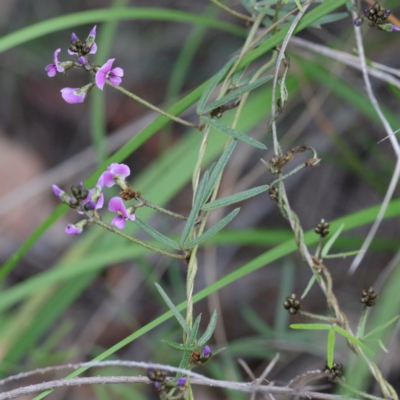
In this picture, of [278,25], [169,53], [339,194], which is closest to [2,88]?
[169,53]

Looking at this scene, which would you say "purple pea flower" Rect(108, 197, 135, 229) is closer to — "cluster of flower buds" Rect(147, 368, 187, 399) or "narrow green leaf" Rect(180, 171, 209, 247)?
"narrow green leaf" Rect(180, 171, 209, 247)

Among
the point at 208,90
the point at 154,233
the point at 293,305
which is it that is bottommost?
the point at 293,305

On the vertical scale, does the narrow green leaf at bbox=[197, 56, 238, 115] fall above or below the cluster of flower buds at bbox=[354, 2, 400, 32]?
below

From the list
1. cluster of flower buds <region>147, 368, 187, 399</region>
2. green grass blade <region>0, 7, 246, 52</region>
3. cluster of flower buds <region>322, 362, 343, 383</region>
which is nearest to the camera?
cluster of flower buds <region>147, 368, 187, 399</region>

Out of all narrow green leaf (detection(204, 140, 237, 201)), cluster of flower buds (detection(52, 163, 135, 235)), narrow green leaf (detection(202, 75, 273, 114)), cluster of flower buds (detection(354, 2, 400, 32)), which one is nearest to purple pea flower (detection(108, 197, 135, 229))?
cluster of flower buds (detection(52, 163, 135, 235))

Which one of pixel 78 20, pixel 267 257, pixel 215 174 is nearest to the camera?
pixel 215 174

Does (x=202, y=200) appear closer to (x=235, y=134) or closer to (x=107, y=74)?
(x=235, y=134)

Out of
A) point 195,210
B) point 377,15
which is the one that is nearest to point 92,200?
point 195,210

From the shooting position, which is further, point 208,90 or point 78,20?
point 78,20
